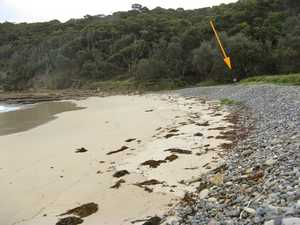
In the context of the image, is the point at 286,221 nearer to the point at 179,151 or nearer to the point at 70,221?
the point at 70,221

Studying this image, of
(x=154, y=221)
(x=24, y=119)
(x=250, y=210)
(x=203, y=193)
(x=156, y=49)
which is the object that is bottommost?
(x=24, y=119)

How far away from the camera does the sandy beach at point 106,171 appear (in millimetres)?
6461

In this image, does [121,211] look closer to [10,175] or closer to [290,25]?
[10,175]

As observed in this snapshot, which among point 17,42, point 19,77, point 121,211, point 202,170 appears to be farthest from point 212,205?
point 17,42

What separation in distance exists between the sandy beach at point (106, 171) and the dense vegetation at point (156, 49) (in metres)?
29.8

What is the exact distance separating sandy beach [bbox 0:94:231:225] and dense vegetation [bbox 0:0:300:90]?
29.8 m

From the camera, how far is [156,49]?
200ft

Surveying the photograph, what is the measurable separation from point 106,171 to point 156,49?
53994mm

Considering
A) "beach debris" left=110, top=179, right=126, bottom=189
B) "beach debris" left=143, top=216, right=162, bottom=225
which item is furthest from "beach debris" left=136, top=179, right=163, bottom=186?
"beach debris" left=143, top=216, right=162, bottom=225

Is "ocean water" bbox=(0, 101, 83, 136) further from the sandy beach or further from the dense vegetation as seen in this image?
the dense vegetation

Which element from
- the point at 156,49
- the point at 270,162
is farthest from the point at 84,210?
the point at 156,49

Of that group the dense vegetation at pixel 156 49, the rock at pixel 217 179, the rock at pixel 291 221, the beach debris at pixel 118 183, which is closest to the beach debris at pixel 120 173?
the beach debris at pixel 118 183

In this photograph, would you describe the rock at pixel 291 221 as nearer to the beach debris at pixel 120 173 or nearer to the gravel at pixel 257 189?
the gravel at pixel 257 189

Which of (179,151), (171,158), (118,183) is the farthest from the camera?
(179,151)
